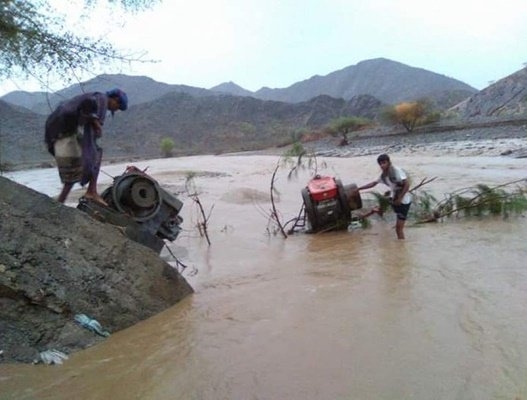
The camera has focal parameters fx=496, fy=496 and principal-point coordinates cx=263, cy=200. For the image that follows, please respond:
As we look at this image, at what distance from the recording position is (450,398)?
288 centimetres

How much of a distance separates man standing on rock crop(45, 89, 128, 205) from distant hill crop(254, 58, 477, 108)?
98.1 m

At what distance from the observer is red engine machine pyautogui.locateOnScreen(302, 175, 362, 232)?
7.59 meters

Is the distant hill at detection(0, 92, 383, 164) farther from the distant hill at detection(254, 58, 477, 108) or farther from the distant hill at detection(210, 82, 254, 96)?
the distant hill at detection(210, 82, 254, 96)

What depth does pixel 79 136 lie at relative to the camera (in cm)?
525

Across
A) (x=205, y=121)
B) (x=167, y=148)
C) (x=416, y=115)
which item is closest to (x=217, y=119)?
(x=205, y=121)

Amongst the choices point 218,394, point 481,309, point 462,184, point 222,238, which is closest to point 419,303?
point 481,309

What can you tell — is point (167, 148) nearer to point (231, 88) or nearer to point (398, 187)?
point (398, 187)

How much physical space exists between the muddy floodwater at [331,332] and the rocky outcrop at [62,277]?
19 centimetres

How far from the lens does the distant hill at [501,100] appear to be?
33938 millimetres

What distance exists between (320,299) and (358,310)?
1.60 feet

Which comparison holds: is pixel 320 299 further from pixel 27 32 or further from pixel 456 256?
pixel 27 32

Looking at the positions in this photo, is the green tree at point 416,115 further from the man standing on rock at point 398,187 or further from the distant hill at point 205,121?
the man standing on rock at point 398,187

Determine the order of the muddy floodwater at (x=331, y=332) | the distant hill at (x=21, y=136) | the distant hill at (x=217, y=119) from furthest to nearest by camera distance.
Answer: the distant hill at (x=217, y=119), the distant hill at (x=21, y=136), the muddy floodwater at (x=331, y=332)

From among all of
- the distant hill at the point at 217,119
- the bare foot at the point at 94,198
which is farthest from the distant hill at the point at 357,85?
the bare foot at the point at 94,198
